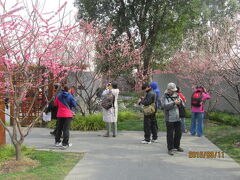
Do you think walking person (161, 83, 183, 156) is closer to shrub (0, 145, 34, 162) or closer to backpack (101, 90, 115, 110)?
backpack (101, 90, 115, 110)

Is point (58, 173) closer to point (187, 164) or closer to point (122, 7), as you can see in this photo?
point (187, 164)

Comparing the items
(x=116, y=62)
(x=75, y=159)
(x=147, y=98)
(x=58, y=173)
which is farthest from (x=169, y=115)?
(x=116, y=62)

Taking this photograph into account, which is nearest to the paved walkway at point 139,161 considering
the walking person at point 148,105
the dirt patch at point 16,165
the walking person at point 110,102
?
the walking person at point 148,105

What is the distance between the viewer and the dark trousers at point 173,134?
6.11m

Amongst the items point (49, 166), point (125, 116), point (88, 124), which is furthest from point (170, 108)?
point (125, 116)

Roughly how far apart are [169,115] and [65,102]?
2.61 metres

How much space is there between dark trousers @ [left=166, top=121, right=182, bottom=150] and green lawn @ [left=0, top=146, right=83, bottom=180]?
6.75ft

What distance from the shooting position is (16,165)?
5.18 metres

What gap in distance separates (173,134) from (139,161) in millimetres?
1402

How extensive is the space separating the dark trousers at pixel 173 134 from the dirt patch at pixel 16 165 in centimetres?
295

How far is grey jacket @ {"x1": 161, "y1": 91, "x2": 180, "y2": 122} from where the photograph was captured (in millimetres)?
6047

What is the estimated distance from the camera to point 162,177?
4582 millimetres
